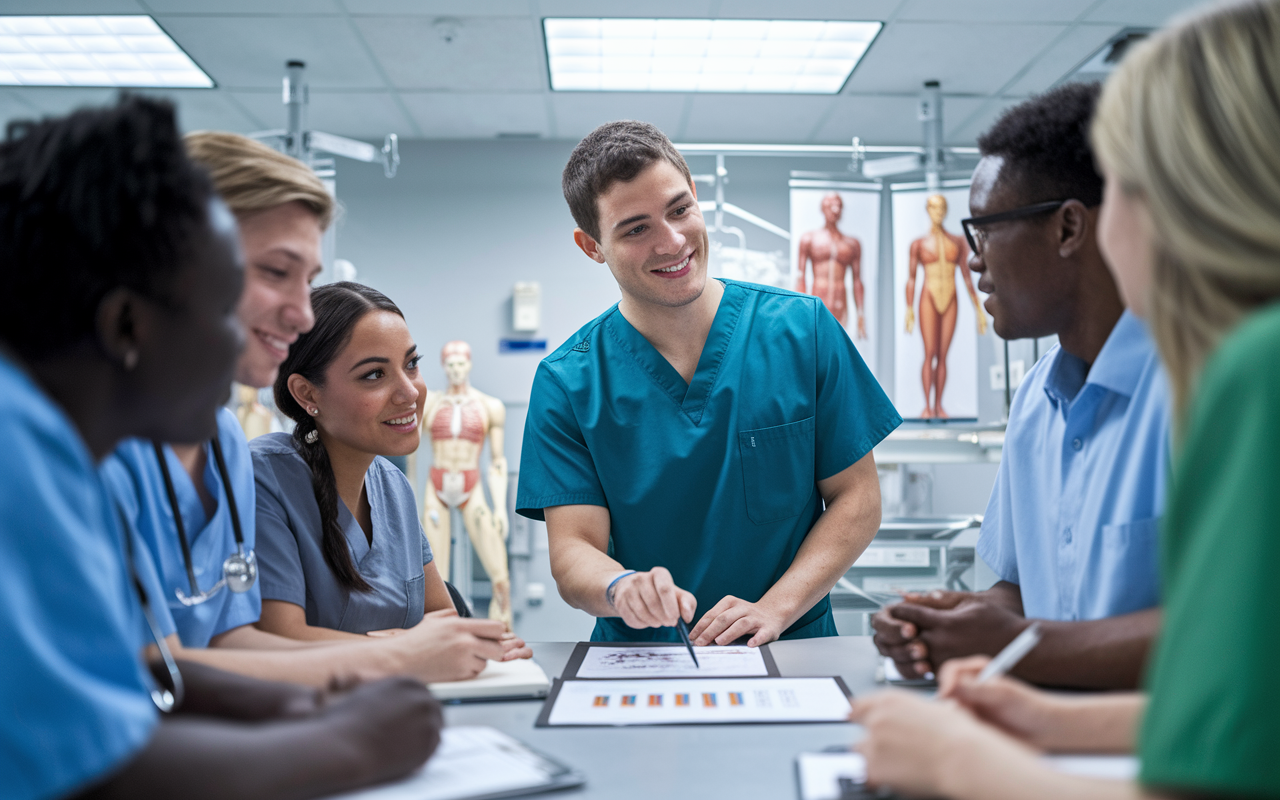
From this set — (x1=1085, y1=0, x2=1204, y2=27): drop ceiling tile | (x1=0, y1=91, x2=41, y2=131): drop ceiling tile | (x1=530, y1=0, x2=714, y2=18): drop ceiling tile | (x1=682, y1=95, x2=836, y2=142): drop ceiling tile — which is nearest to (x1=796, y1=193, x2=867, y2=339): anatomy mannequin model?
(x1=682, y1=95, x2=836, y2=142): drop ceiling tile

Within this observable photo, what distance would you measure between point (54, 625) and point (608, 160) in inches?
58.9

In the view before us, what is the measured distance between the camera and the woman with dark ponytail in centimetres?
168

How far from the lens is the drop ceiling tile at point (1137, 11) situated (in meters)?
4.22

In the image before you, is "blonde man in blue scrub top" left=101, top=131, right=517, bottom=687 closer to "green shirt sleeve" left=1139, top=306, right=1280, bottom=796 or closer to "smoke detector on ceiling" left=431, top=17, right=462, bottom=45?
"green shirt sleeve" left=1139, top=306, right=1280, bottom=796

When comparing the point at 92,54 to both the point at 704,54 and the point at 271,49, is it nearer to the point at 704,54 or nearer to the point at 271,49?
the point at 271,49

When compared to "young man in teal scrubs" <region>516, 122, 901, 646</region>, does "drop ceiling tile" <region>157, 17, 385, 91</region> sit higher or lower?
higher

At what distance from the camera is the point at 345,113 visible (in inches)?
220

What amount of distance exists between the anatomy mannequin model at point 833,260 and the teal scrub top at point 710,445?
290cm

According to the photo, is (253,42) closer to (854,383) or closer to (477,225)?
(477,225)

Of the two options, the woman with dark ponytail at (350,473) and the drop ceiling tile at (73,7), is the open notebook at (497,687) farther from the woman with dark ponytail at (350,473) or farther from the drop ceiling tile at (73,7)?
the drop ceiling tile at (73,7)

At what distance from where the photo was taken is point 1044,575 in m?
1.44

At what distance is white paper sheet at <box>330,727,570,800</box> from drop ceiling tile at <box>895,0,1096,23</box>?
4142mm

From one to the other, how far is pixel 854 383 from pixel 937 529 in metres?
2.14

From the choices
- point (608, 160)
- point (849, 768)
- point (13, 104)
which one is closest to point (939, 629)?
point (849, 768)
